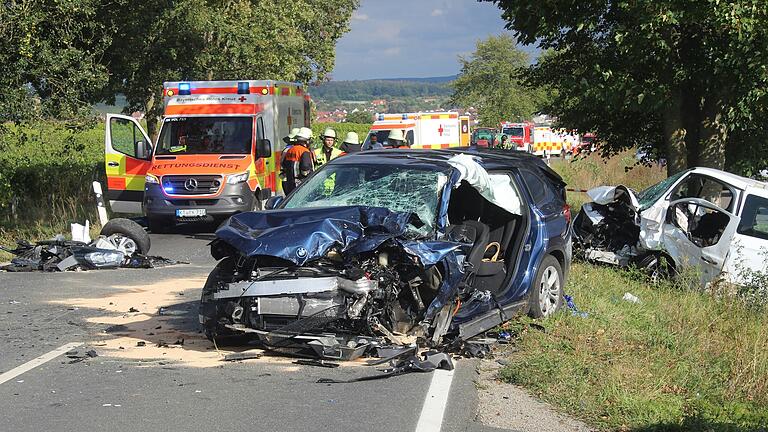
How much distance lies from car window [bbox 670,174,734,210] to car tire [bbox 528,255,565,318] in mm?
4571

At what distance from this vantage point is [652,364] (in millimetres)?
7688

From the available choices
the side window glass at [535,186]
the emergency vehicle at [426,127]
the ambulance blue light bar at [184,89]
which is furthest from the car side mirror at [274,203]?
the emergency vehicle at [426,127]

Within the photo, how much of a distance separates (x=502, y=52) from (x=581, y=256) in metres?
75.7

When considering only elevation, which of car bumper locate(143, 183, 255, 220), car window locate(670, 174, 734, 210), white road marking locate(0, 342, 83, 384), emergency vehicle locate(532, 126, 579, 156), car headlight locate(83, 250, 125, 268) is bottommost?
emergency vehicle locate(532, 126, 579, 156)

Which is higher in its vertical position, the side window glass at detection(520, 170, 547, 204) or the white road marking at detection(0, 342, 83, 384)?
the side window glass at detection(520, 170, 547, 204)

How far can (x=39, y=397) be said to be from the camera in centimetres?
644

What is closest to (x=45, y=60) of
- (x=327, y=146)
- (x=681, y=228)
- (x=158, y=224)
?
(x=158, y=224)

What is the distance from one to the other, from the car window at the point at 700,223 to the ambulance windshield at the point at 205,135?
8805 millimetres

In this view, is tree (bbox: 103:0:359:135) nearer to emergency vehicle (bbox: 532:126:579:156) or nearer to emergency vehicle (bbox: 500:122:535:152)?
emergency vehicle (bbox: 500:122:535:152)

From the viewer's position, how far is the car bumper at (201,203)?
58.5ft

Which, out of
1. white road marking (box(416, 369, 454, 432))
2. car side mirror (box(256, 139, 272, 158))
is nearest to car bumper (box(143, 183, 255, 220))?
car side mirror (box(256, 139, 272, 158))

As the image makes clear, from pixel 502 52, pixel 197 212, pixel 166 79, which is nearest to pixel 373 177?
pixel 197 212

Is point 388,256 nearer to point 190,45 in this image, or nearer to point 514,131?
point 190,45

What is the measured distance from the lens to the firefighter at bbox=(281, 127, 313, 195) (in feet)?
52.9
